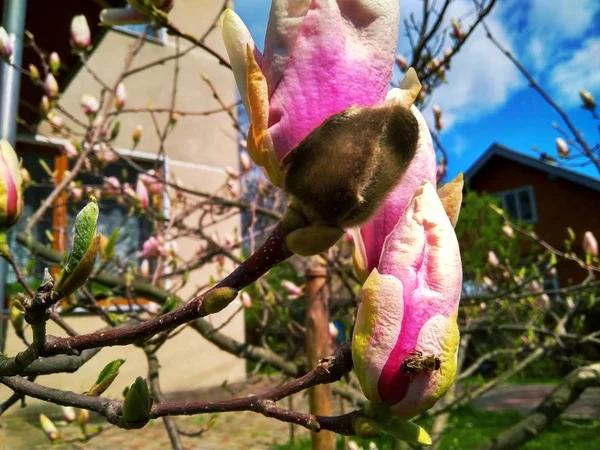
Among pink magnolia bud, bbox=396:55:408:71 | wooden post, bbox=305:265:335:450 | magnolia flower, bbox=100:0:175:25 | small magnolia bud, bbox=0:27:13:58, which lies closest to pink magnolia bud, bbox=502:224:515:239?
pink magnolia bud, bbox=396:55:408:71

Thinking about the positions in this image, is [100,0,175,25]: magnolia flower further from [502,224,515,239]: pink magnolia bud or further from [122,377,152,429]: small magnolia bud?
[502,224,515,239]: pink magnolia bud

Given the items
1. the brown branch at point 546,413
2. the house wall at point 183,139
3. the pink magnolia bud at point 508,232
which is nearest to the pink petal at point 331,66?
the brown branch at point 546,413

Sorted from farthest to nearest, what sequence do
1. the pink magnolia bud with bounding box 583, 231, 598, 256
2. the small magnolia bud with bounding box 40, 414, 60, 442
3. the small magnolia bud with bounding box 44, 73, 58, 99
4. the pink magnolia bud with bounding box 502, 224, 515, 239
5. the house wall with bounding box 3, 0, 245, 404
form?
the house wall with bounding box 3, 0, 245, 404, the pink magnolia bud with bounding box 502, 224, 515, 239, the pink magnolia bud with bounding box 583, 231, 598, 256, the small magnolia bud with bounding box 44, 73, 58, 99, the small magnolia bud with bounding box 40, 414, 60, 442

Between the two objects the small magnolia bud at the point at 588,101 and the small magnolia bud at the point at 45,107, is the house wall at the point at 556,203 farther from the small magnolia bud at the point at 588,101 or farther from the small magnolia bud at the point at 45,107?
the small magnolia bud at the point at 45,107

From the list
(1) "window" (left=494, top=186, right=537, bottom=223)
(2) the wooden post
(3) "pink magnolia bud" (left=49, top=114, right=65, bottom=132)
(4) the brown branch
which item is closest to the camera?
(2) the wooden post

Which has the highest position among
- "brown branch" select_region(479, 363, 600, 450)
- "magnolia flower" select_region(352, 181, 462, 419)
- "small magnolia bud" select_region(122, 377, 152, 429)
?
"magnolia flower" select_region(352, 181, 462, 419)

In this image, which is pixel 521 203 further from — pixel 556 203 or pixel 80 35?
pixel 80 35
